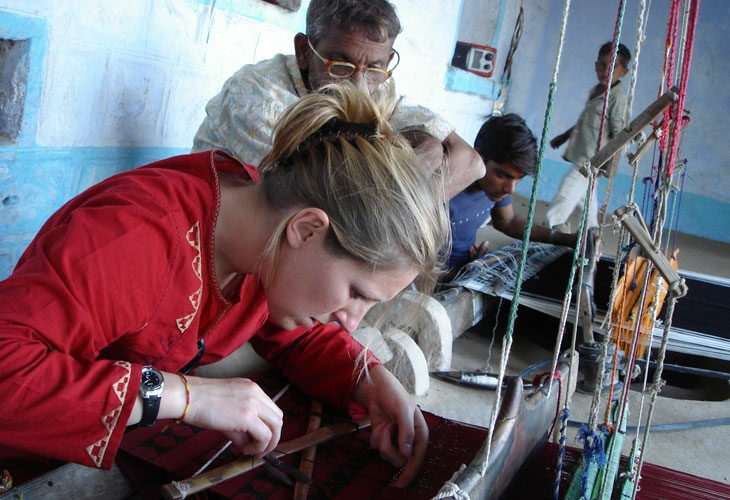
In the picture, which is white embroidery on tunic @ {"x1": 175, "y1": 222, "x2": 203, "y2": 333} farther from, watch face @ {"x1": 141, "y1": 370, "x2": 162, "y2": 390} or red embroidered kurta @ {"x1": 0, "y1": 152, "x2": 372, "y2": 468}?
watch face @ {"x1": 141, "y1": 370, "x2": 162, "y2": 390}

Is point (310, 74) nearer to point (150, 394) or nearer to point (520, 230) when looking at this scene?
point (150, 394)

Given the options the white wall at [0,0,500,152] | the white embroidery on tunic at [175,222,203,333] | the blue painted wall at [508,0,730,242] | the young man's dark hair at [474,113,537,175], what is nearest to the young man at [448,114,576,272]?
the young man's dark hair at [474,113,537,175]

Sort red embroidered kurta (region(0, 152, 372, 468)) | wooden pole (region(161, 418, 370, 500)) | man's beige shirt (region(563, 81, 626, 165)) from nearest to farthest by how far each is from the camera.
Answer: red embroidered kurta (region(0, 152, 372, 468)) → wooden pole (region(161, 418, 370, 500)) → man's beige shirt (region(563, 81, 626, 165))

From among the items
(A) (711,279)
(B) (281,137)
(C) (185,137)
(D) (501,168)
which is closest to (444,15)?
(D) (501,168)

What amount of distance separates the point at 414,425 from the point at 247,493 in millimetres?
375

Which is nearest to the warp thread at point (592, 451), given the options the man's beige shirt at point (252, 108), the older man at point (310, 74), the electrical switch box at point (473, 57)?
the older man at point (310, 74)

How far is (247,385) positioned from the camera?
46.1 inches

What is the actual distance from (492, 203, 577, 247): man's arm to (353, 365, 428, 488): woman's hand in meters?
2.55

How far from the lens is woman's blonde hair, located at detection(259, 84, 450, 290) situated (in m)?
1.18

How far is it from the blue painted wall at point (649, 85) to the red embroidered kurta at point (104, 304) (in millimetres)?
7726

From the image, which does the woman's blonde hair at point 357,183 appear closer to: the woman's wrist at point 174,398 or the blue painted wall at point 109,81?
the woman's wrist at point 174,398

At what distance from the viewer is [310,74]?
2344mm

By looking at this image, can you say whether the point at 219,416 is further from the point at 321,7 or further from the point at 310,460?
the point at 321,7

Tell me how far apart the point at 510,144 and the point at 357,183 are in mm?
2164
